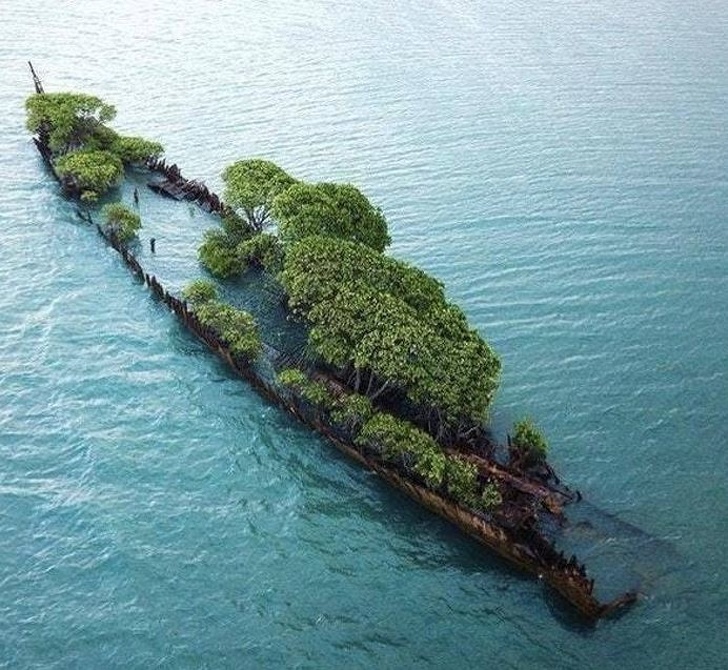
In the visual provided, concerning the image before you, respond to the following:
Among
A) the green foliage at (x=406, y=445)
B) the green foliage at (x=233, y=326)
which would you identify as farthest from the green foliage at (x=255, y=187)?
the green foliage at (x=406, y=445)

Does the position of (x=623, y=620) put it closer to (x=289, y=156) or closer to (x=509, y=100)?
(x=289, y=156)

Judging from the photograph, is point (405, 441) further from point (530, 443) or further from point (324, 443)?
point (530, 443)

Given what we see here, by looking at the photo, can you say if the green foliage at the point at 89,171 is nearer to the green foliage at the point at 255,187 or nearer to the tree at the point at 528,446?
the green foliage at the point at 255,187

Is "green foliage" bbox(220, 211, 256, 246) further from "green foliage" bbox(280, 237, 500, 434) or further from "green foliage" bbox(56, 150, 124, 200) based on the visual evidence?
"green foliage" bbox(56, 150, 124, 200)

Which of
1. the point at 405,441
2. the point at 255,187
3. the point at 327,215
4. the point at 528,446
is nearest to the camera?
the point at 405,441

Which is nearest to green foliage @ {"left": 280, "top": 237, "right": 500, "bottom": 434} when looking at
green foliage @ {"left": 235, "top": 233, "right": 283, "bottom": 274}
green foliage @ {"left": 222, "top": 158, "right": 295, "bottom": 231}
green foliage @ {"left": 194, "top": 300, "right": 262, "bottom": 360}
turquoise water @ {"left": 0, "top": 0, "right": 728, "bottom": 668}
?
green foliage @ {"left": 194, "top": 300, "right": 262, "bottom": 360}

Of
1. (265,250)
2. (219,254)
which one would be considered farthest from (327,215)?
(219,254)

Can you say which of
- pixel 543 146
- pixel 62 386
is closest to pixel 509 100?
pixel 543 146
